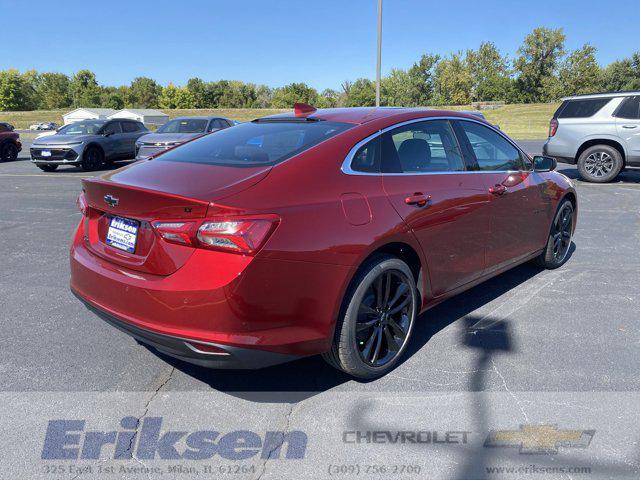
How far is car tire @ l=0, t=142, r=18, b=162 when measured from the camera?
751 inches

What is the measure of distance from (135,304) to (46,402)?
34.6 inches

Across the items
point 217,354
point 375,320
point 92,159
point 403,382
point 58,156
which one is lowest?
point 403,382

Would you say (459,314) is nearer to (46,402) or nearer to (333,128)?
(333,128)

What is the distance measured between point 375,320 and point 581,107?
10795mm

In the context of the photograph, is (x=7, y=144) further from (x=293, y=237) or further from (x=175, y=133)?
(x=293, y=237)

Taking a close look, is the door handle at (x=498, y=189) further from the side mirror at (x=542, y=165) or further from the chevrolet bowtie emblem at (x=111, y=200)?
the chevrolet bowtie emblem at (x=111, y=200)

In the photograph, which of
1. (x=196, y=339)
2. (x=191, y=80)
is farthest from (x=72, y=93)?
(x=196, y=339)

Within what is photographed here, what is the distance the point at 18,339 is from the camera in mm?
3699

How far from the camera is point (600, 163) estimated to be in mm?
11617

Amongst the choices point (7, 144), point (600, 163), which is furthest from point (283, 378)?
point (7, 144)

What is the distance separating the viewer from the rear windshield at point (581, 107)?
37.2 ft

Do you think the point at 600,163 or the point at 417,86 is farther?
the point at 417,86

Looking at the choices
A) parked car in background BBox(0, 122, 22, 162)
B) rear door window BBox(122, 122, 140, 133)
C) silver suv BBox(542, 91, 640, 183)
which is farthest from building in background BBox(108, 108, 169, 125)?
silver suv BBox(542, 91, 640, 183)

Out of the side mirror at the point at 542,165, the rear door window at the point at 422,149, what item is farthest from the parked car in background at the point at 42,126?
the rear door window at the point at 422,149
